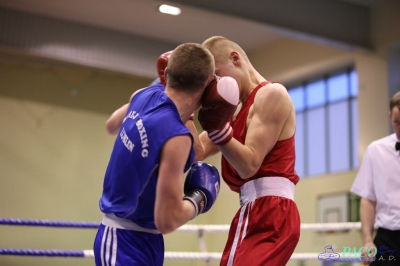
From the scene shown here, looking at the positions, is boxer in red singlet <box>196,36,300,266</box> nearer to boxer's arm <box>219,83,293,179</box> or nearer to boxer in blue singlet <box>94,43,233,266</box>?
boxer's arm <box>219,83,293,179</box>

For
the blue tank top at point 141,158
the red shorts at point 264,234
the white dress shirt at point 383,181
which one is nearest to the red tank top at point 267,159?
the red shorts at point 264,234

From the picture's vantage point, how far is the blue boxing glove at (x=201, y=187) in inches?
81.0

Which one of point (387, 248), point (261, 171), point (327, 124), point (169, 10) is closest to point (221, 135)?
point (261, 171)

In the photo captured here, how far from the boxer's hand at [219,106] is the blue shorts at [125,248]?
1.50 feet

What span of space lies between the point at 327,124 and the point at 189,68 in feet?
26.5

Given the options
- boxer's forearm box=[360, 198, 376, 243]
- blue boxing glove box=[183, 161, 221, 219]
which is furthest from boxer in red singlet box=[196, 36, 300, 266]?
boxer's forearm box=[360, 198, 376, 243]

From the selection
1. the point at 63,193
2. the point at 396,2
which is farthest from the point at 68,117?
the point at 396,2

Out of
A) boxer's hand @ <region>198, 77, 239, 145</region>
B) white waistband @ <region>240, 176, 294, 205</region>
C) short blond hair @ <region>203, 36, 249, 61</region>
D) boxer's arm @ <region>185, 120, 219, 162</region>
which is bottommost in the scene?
white waistband @ <region>240, 176, 294, 205</region>

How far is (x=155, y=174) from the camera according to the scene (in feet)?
6.51

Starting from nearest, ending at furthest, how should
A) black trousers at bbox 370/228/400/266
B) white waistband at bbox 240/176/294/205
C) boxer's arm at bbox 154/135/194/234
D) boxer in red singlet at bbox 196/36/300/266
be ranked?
boxer's arm at bbox 154/135/194/234
boxer in red singlet at bbox 196/36/300/266
white waistband at bbox 240/176/294/205
black trousers at bbox 370/228/400/266

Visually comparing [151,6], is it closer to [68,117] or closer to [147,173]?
[68,117]

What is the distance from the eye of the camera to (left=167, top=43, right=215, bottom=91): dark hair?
1987 millimetres

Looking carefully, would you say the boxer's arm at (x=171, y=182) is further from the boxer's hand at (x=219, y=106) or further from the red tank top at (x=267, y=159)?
the red tank top at (x=267, y=159)

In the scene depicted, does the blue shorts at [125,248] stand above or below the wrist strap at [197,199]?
below
